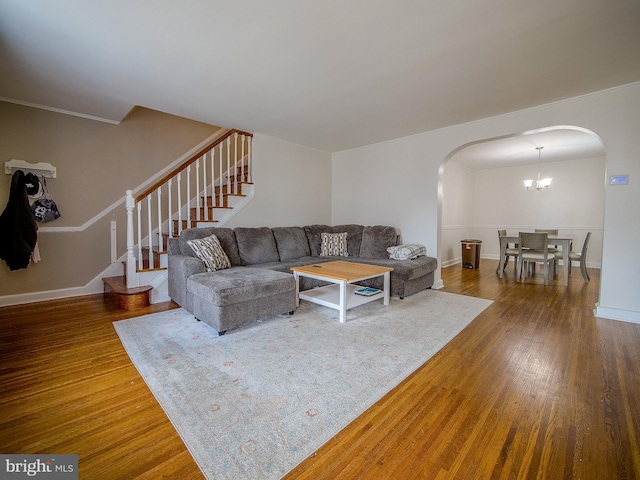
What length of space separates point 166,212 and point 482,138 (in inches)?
195

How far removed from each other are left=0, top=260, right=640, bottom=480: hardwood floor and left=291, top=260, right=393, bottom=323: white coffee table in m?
1.01

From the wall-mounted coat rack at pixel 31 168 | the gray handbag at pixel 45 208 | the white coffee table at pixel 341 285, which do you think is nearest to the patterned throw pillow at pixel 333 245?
the white coffee table at pixel 341 285

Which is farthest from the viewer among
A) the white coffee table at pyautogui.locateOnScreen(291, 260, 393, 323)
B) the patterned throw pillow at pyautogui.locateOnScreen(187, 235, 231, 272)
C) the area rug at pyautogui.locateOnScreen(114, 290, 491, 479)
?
the patterned throw pillow at pyautogui.locateOnScreen(187, 235, 231, 272)

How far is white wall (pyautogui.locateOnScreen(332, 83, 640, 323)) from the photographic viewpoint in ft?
9.75

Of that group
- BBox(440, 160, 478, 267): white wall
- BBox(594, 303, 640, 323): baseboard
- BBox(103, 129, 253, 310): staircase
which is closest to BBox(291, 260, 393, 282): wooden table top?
BBox(103, 129, 253, 310): staircase

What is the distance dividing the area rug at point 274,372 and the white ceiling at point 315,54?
8.03 feet

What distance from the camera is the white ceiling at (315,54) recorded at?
187cm

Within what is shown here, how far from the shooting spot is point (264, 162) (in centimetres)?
481

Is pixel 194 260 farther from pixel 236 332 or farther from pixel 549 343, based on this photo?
pixel 549 343

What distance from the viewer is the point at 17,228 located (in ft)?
10.5

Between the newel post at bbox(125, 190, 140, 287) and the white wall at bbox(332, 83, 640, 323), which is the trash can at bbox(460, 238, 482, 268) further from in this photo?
the newel post at bbox(125, 190, 140, 287)

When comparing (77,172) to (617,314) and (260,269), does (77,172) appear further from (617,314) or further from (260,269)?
(617,314)

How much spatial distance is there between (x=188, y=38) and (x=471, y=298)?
4.25 metres

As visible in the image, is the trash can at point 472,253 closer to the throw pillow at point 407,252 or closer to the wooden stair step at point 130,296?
the throw pillow at point 407,252
